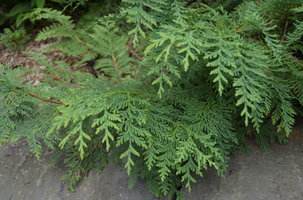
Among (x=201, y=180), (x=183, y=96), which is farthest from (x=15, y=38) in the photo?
(x=201, y=180)

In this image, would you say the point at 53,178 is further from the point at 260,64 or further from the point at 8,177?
the point at 260,64

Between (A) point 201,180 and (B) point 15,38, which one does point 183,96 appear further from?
(B) point 15,38

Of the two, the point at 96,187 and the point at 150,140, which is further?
the point at 96,187

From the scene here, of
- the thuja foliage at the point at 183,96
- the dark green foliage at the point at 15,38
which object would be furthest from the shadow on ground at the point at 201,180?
the dark green foliage at the point at 15,38

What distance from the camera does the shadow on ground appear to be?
171cm

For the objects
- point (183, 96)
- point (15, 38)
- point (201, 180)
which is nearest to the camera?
point (183, 96)

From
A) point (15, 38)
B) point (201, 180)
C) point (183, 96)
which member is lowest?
point (15, 38)

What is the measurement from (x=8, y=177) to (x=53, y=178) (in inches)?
18.6

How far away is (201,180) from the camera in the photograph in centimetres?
184

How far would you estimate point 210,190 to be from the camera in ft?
5.81

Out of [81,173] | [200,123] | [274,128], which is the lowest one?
[81,173]

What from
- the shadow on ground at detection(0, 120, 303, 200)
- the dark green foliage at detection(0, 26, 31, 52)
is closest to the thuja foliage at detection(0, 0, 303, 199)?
the shadow on ground at detection(0, 120, 303, 200)

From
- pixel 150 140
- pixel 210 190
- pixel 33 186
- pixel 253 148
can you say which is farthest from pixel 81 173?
pixel 253 148

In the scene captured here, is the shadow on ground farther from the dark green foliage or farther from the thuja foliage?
the dark green foliage
